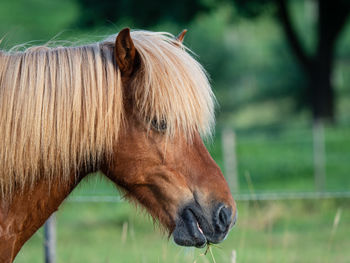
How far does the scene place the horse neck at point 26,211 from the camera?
2506 millimetres

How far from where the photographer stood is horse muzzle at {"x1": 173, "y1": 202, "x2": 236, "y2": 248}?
252 centimetres

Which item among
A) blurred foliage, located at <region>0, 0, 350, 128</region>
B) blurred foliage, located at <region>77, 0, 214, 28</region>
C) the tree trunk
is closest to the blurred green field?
blurred foliage, located at <region>77, 0, 214, 28</region>

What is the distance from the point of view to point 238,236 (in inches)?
291

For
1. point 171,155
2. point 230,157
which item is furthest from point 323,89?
point 171,155

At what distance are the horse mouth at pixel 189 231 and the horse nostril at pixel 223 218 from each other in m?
0.08

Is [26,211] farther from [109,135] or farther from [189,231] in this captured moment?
[189,231]

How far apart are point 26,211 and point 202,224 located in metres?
0.80

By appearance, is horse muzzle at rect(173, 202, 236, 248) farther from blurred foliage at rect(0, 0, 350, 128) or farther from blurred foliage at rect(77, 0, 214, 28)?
blurred foliage at rect(0, 0, 350, 128)

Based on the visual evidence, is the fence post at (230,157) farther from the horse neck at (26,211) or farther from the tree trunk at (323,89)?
the horse neck at (26,211)

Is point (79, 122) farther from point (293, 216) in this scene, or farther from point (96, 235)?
point (293, 216)

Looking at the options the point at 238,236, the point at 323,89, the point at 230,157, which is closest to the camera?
Result: the point at 238,236

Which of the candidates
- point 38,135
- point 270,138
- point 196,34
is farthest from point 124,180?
point 196,34

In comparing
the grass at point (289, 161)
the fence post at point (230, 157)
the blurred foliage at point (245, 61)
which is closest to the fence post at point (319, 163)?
the grass at point (289, 161)

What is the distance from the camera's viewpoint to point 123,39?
2523mm
